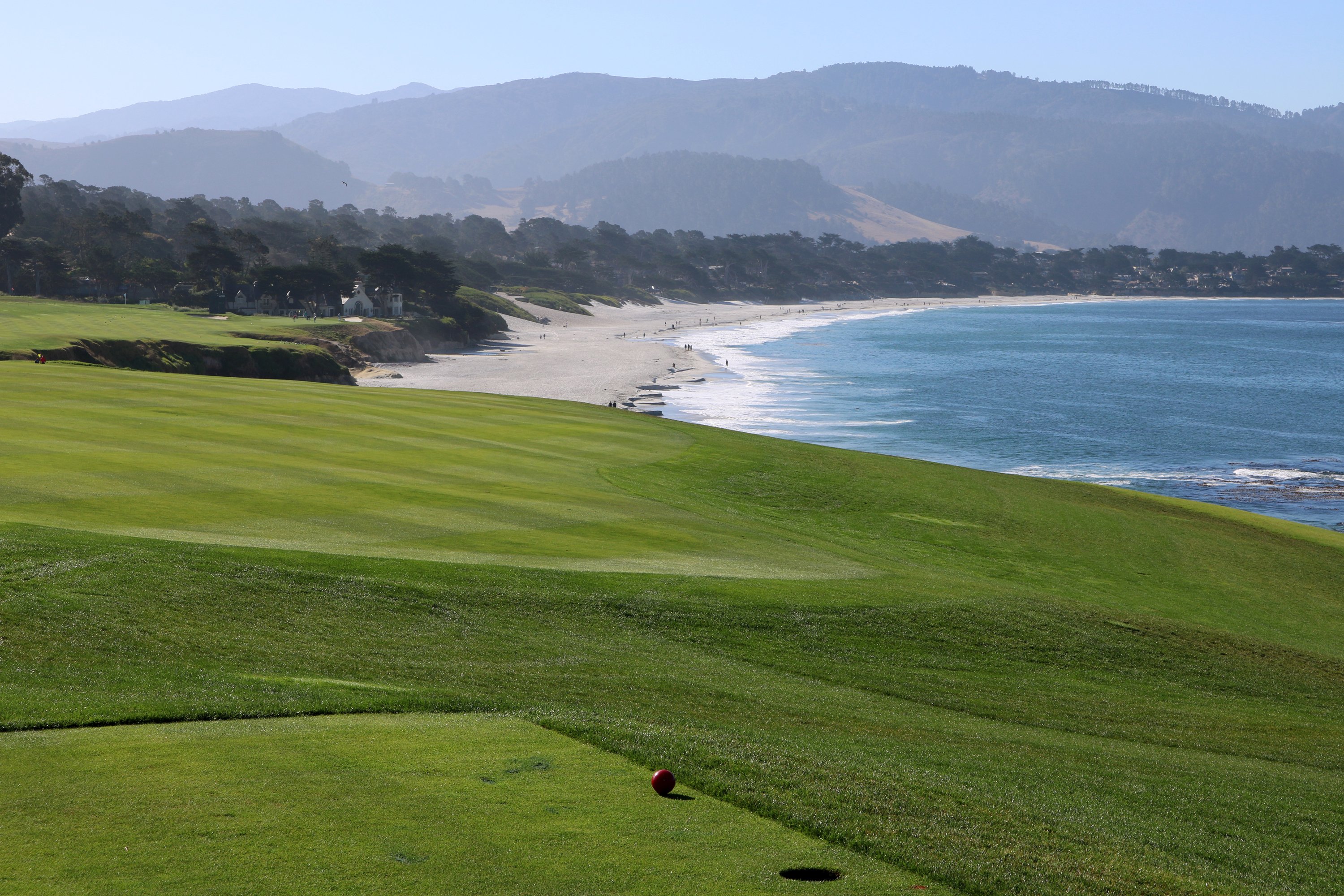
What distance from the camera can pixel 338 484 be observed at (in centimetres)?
2131

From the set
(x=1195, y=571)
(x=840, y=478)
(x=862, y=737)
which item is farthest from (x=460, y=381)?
(x=862, y=737)

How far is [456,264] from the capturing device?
16788cm

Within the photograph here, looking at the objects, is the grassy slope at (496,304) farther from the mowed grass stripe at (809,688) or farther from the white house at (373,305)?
the mowed grass stripe at (809,688)

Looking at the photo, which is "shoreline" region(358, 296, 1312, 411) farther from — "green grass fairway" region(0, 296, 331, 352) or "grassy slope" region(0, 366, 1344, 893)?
"grassy slope" region(0, 366, 1344, 893)

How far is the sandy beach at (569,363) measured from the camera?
3071 inches

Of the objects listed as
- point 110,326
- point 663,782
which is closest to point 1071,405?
point 110,326

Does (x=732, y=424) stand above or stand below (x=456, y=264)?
below

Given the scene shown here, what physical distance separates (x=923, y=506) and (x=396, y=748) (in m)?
23.7

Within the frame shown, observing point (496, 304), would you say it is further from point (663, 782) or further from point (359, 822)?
point (359, 822)

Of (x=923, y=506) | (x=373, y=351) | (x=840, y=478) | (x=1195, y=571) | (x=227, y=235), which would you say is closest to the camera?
(x=1195, y=571)

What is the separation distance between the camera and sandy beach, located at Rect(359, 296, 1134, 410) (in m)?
78.0

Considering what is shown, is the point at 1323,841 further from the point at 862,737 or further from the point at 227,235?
the point at 227,235

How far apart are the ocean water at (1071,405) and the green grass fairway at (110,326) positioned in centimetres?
3202

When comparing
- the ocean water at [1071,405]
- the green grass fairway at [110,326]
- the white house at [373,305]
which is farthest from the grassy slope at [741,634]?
the white house at [373,305]
